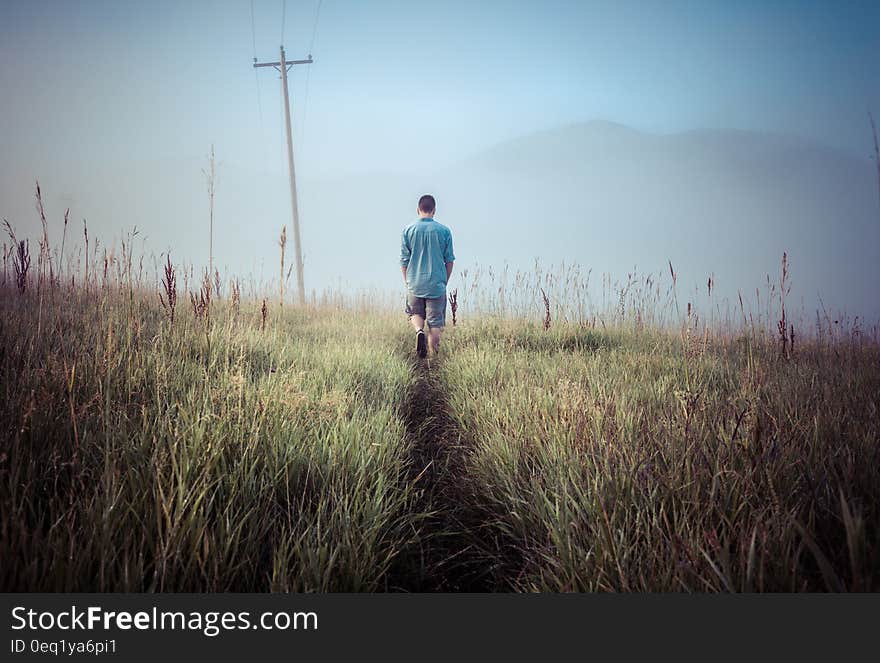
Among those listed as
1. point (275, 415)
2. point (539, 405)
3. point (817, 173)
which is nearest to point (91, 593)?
point (275, 415)

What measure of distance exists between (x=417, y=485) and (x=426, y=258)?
3.90 m

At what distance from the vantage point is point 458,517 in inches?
66.0

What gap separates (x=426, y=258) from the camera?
531 cm

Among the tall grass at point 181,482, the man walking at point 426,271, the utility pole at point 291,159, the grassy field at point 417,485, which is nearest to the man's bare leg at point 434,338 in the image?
the man walking at point 426,271

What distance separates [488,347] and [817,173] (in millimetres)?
265635

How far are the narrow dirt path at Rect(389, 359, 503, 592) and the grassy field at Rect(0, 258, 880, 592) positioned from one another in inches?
0.5

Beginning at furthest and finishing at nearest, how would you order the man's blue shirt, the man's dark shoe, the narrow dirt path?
the man's blue shirt, the man's dark shoe, the narrow dirt path

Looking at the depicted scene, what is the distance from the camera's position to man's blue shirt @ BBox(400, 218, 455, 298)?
5262 mm

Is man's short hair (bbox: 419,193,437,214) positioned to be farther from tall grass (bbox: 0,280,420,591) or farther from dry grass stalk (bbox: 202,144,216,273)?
tall grass (bbox: 0,280,420,591)

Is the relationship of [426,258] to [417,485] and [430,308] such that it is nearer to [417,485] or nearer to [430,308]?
[430,308]

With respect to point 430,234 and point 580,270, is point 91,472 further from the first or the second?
point 580,270

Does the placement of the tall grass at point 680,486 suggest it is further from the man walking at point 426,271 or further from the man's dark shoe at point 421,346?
the man walking at point 426,271

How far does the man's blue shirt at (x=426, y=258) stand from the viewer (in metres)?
5.26

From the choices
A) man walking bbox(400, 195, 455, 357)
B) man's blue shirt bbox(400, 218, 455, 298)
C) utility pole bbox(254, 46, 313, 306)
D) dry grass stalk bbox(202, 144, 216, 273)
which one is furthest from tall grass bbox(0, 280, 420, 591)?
utility pole bbox(254, 46, 313, 306)
